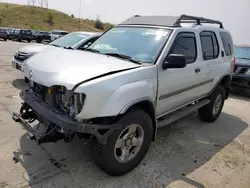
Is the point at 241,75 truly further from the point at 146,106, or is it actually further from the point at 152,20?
the point at 146,106

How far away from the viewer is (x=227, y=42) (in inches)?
226

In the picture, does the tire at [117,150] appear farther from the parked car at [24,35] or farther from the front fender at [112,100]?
the parked car at [24,35]

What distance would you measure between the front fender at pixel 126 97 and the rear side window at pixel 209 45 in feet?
6.23

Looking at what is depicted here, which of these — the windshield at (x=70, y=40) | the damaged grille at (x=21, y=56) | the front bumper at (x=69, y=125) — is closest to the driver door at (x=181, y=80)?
the front bumper at (x=69, y=125)

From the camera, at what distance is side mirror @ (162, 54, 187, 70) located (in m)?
3.48

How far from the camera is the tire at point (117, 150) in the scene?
3.04 metres

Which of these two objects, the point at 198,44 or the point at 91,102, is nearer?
the point at 91,102

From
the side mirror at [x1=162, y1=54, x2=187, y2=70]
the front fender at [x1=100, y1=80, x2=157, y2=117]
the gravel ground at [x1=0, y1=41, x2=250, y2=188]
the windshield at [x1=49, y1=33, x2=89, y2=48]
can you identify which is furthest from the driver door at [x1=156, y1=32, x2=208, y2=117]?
the windshield at [x1=49, y1=33, x2=89, y2=48]

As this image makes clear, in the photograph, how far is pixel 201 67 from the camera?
4.58m

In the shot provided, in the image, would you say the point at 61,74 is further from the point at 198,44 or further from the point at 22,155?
the point at 198,44

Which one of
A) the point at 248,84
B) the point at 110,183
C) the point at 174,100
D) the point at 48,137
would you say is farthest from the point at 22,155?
the point at 248,84

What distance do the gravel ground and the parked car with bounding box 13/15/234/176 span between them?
11.4 inches

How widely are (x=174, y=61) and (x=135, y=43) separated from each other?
0.74 m

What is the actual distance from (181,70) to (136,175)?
1.75m
